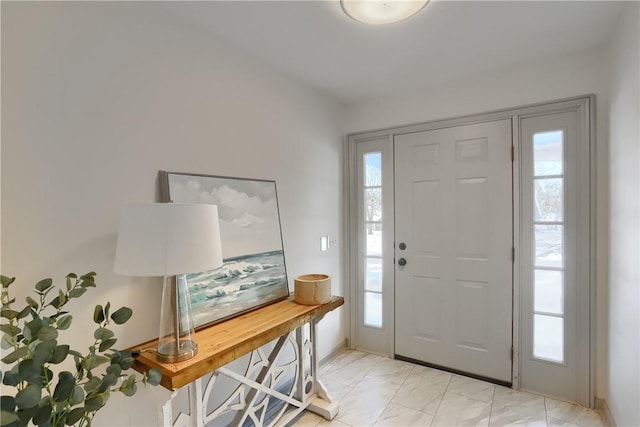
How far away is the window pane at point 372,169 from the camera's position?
9.53 feet

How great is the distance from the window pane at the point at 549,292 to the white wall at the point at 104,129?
83.4 inches

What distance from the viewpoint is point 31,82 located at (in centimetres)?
118

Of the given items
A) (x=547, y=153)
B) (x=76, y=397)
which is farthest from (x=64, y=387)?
(x=547, y=153)

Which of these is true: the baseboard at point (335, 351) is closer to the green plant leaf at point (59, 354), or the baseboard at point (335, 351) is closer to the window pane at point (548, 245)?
the window pane at point (548, 245)

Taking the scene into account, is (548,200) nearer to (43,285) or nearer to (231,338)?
(231,338)

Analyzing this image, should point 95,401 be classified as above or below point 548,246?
below

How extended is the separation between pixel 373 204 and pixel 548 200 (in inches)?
51.7

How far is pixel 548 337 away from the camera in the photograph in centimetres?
227

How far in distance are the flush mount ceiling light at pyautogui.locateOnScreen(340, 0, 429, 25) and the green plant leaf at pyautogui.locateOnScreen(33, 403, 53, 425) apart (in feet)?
6.07

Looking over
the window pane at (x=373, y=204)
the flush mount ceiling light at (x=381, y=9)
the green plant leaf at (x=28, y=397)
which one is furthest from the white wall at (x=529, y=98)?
the green plant leaf at (x=28, y=397)

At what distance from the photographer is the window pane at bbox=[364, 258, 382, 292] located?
2932 mm

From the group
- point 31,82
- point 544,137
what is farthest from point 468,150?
point 31,82

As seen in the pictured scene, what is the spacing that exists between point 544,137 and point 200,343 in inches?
99.4

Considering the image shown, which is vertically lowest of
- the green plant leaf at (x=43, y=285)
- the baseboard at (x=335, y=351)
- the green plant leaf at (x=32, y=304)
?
the baseboard at (x=335, y=351)
